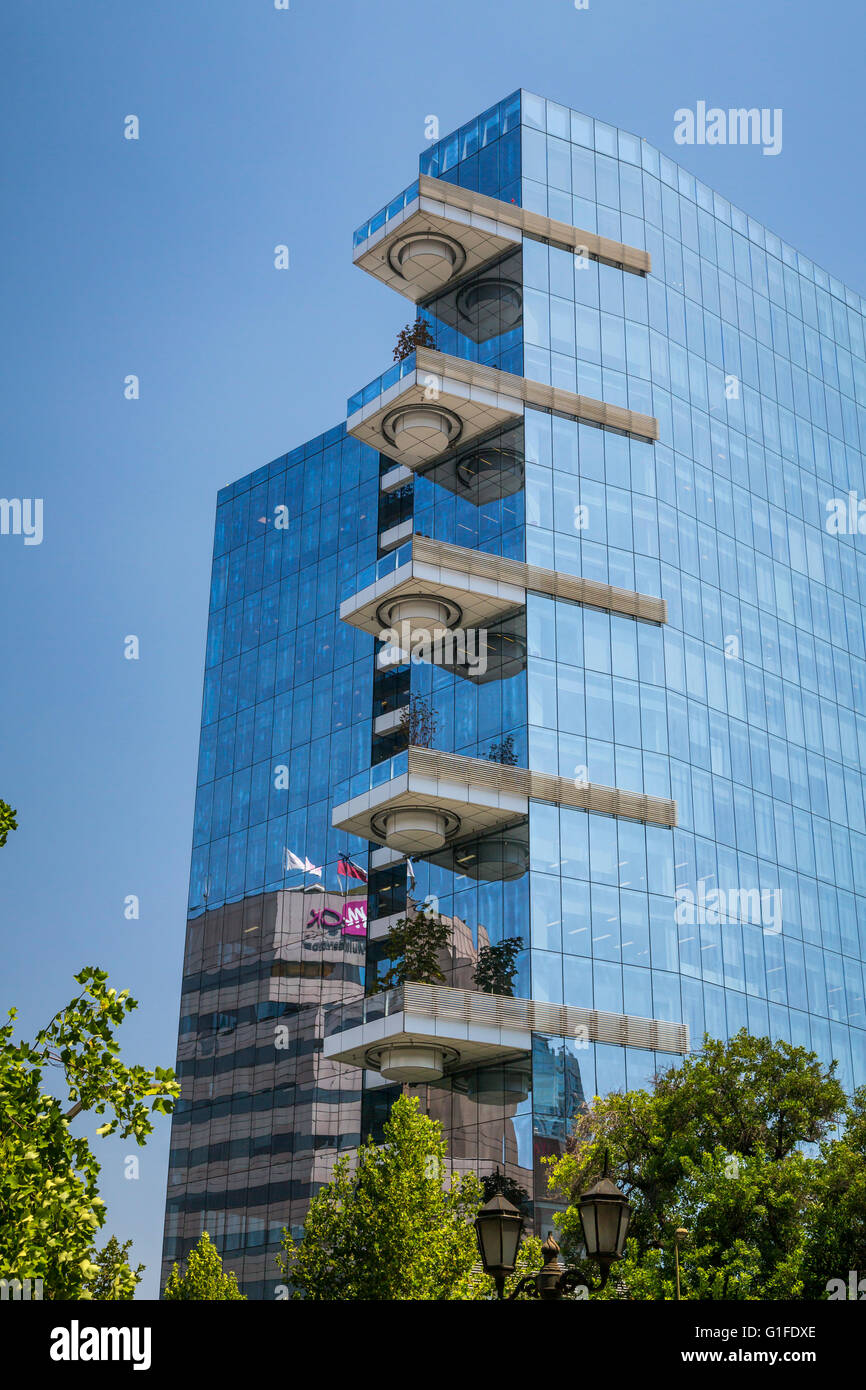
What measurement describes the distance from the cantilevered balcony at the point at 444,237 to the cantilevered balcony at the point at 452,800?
21.3 meters

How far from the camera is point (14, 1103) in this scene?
19.3m

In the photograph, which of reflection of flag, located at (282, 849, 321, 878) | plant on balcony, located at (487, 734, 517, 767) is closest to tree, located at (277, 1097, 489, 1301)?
plant on balcony, located at (487, 734, 517, 767)

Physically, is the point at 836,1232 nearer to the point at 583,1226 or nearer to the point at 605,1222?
the point at 583,1226

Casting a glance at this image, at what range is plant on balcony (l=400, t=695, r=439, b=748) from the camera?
57469 mm

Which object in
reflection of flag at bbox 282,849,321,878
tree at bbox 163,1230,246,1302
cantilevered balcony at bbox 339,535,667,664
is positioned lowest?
tree at bbox 163,1230,246,1302

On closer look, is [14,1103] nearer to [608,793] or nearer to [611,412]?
[608,793]

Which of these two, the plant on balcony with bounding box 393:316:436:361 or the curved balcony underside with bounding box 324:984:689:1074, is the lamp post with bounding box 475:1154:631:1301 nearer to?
the curved balcony underside with bounding box 324:984:689:1074

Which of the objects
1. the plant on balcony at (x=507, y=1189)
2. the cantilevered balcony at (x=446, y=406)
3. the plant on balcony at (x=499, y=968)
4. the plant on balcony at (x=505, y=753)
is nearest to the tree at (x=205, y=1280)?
the plant on balcony at (x=507, y=1189)

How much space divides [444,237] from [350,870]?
28.4m

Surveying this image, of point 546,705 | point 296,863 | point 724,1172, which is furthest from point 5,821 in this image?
point 296,863

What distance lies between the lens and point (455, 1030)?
160ft

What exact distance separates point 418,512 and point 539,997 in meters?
21.7

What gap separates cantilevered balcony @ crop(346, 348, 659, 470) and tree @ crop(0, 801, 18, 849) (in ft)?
127
